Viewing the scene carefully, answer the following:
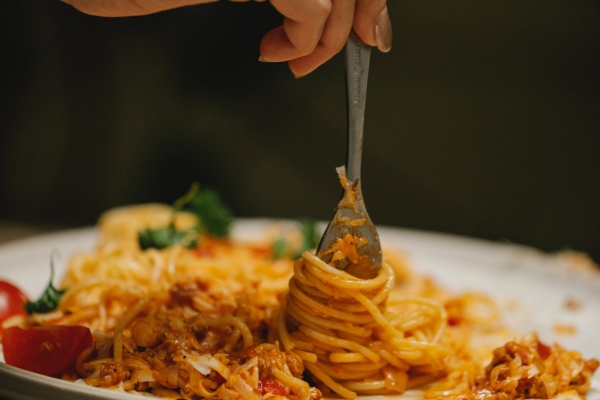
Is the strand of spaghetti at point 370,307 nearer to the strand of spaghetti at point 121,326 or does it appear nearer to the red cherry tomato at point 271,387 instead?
the red cherry tomato at point 271,387

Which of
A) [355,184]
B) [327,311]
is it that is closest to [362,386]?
[327,311]

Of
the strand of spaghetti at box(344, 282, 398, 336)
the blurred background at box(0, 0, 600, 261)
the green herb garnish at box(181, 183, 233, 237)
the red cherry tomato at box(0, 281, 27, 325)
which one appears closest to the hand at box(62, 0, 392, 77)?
the strand of spaghetti at box(344, 282, 398, 336)

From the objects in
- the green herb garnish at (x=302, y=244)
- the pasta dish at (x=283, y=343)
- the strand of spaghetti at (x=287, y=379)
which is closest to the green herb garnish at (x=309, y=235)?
the green herb garnish at (x=302, y=244)

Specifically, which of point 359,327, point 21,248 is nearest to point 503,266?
point 359,327

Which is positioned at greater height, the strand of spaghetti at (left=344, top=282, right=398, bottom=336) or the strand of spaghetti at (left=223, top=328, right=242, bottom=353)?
the strand of spaghetti at (left=344, top=282, right=398, bottom=336)

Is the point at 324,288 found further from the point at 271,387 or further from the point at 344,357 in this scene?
the point at 271,387

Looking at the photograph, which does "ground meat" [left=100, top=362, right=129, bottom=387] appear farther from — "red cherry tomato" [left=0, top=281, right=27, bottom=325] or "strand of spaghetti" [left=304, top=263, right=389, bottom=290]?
"red cherry tomato" [left=0, top=281, right=27, bottom=325]
